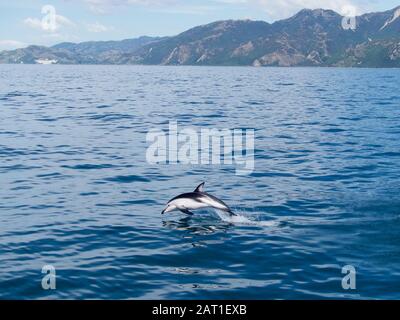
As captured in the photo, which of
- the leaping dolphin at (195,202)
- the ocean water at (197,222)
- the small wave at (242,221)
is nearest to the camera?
the ocean water at (197,222)

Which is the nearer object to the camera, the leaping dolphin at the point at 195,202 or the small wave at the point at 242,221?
the small wave at the point at 242,221

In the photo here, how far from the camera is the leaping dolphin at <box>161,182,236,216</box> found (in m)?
18.5

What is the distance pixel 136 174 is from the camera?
25.8m

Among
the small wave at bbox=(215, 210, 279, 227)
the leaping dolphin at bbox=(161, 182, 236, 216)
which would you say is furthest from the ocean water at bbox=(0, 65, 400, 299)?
the leaping dolphin at bbox=(161, 182, 236, 216)

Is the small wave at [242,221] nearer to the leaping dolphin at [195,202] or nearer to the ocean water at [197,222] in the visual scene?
the ocean water at [197,222]

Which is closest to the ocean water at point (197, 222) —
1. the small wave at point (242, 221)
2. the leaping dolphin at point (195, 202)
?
the small wave at point (242, 221)

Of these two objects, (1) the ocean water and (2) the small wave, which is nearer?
(1) the ocean water

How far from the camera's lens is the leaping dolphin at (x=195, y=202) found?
18.5 meters

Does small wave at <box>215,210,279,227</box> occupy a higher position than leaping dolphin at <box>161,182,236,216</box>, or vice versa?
leaping dolphin at <box>161,182,236,216</box>

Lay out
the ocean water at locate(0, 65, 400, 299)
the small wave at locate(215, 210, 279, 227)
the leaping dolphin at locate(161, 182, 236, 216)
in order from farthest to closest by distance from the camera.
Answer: the leaping dolphin at locate(161, 182, 236, 216) < the small wave at locate(215, 210, 279, 227) < the ocean water at locate(0, 65, 400, 299)

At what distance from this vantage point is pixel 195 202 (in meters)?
18.6

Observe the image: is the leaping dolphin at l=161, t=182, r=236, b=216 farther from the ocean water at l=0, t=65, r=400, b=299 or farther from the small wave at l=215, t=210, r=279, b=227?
the ocean water at l=0, t=65, r=400, b=299
